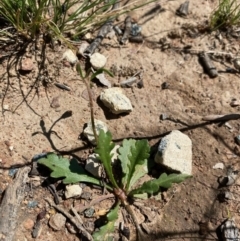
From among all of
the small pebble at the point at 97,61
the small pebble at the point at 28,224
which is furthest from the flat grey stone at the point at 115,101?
the small pebble at the point at 28,224

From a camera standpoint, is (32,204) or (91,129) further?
(91,129)

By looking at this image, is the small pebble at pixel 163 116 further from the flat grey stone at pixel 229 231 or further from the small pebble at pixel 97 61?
the flat grey stone at pixel 229 231

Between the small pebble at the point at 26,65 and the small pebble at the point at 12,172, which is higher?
the small pebble at the point at 26,65

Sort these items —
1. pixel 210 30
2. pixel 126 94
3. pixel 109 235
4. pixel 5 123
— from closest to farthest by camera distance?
pixel 109 235
pixel 5 123
pixel 126 94
pixel 210 30

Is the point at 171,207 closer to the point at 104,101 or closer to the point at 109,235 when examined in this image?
the point at 109,235

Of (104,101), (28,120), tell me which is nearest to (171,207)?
(104,101)

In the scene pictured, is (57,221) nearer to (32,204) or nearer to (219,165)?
(32,204)

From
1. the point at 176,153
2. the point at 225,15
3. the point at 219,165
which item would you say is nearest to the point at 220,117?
the point at 219,165
